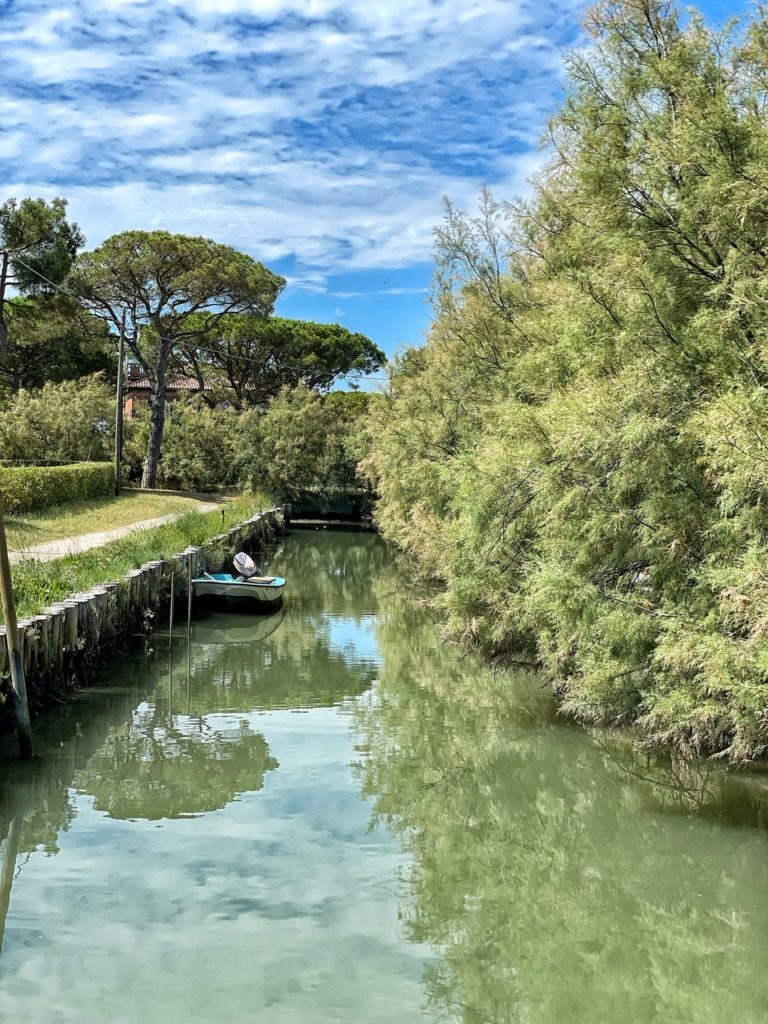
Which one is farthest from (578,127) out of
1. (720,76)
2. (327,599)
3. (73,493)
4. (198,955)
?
(73,493)

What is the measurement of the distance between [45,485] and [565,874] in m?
22.5

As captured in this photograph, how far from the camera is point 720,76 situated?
391 inches

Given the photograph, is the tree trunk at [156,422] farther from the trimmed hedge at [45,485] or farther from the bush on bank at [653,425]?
the bush on bank at [653,425]

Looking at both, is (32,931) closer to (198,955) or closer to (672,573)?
(198,955)

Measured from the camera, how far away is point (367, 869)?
24.7 feet

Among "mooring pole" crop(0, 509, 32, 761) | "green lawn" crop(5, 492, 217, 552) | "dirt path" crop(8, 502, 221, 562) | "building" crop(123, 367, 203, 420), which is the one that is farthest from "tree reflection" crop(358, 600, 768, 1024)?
"building" crop(123, 367, 203, 420)

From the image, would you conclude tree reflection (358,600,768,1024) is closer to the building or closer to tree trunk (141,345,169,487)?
tree trunk (141,345,169,487)

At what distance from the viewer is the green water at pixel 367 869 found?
5746mm

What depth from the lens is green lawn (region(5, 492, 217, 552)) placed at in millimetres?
20891

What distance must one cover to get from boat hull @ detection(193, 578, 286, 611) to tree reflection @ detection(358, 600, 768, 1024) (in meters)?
7.76

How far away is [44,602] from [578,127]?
337 inches

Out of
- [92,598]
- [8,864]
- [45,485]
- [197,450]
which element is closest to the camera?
[8,864]

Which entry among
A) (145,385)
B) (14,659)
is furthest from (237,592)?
(145,385)

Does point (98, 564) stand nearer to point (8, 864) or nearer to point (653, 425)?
point (8, 864)
